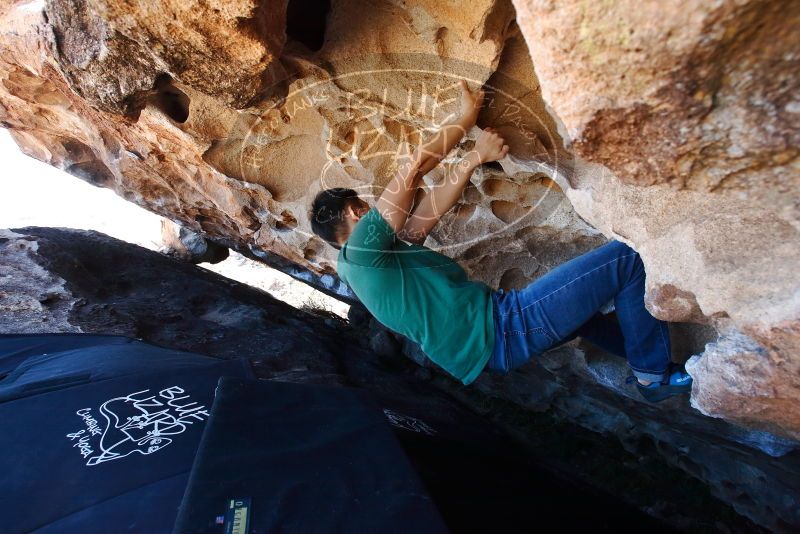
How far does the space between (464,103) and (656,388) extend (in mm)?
897

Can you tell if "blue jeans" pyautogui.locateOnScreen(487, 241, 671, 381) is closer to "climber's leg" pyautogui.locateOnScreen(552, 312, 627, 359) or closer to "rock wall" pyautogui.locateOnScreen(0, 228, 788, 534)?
"climber's leg" pyautogui.locateOnScreen(552, 312, 627, 359)

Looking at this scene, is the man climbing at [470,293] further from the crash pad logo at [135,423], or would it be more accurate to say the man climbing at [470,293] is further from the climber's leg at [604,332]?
the crash pad logo at [135,423]

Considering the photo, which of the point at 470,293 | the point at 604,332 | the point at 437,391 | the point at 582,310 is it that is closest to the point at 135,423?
the point at 470,293

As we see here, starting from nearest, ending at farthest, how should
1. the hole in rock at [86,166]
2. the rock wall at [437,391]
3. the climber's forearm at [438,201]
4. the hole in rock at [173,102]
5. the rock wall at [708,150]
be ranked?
the rock wall at [708,150] < the climber's forearm at [438,201] < the hole in rock at [173,102] < the rock wall at [437,391] < the hole in rock at [86,166]

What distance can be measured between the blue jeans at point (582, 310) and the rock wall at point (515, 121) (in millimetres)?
164

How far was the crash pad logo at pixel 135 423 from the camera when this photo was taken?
54.8 inches

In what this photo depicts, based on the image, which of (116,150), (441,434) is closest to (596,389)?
(441,434)

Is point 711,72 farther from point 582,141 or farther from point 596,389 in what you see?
point 596,389

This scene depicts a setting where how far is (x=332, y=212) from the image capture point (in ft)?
5.32

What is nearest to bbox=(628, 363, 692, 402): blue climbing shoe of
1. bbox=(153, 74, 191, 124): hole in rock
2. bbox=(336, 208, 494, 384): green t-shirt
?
bbox=(336, 208, 494, 384): green t-shirt

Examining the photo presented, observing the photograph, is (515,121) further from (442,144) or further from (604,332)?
(604,332)

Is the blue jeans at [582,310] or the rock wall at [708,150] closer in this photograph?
the rock wall at [708,150]

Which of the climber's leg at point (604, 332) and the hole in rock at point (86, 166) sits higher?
the hole in rock at point (86, 166)

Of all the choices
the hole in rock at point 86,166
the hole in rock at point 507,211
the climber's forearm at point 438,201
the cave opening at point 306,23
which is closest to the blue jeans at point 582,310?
the climber's forearm at point 438,201
